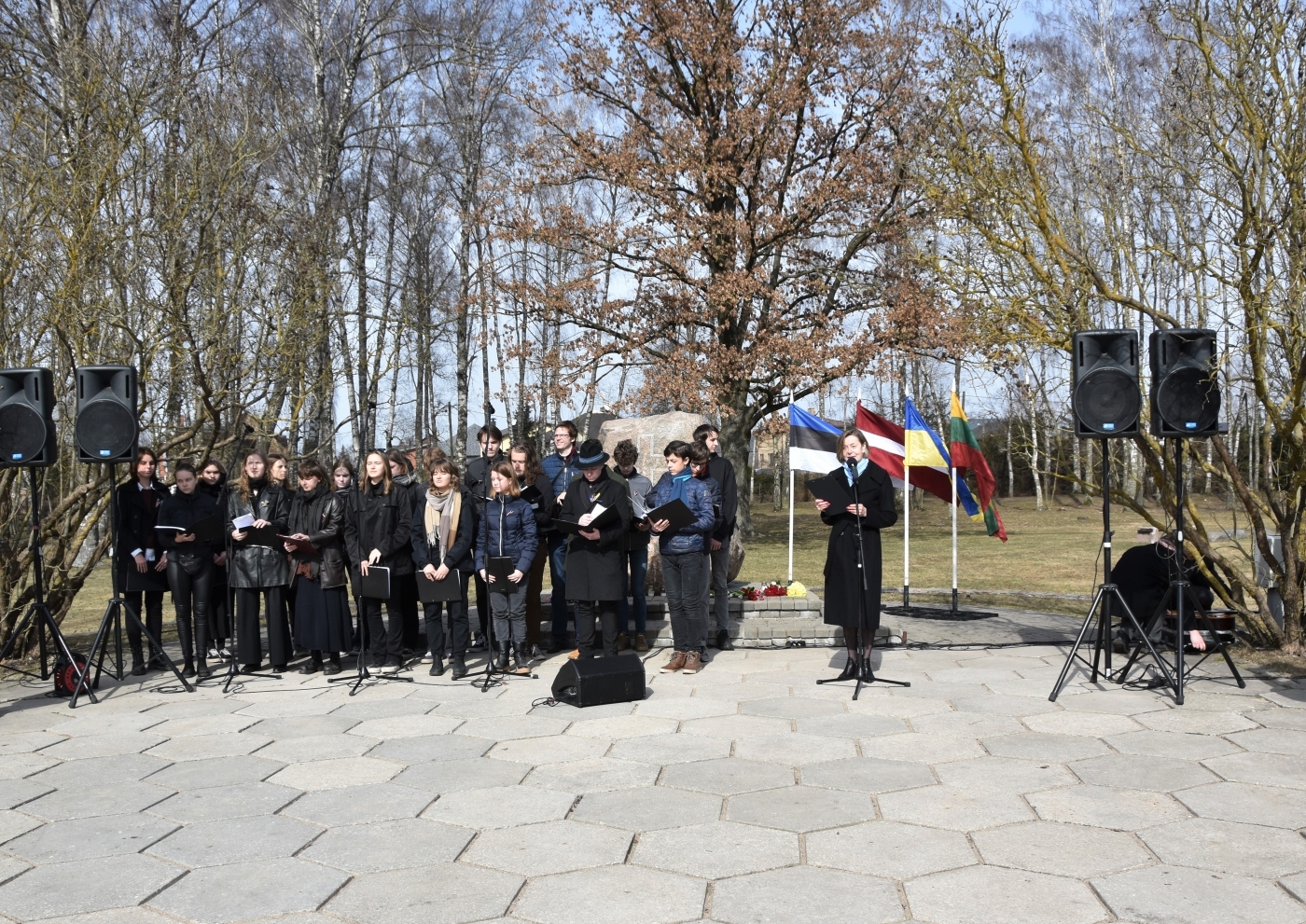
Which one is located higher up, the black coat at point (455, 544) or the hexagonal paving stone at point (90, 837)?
the black coat at point (455, 544)

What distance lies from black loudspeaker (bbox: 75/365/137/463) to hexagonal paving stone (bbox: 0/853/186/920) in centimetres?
415

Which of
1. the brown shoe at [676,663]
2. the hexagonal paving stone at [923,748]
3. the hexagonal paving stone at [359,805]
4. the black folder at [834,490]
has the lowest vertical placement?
the hexagonal paving stone at [923,748]

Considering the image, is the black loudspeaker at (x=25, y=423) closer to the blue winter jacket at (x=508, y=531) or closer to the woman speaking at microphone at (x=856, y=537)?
the blue winter jacket at (x=508, y=531)

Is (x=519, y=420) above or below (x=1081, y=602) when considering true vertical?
above

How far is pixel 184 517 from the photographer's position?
29.1 ft

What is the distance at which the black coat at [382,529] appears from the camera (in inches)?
338

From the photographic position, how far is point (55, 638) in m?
7.71

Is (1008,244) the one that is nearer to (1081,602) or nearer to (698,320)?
(1081,602)

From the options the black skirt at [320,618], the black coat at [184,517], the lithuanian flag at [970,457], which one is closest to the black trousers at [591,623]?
the black skirt at [320,618]

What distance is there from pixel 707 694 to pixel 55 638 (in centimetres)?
461

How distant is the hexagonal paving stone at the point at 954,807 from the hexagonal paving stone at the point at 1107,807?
124mm

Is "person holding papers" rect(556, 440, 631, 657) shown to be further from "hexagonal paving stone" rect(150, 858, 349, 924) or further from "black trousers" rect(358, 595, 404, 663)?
"hexagonal paving stone" rect(150, 858, 349, 924)

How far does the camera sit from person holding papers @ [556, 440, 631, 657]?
8.22 meters

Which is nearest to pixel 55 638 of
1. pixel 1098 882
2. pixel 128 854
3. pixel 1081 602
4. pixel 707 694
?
pixel 128 854
